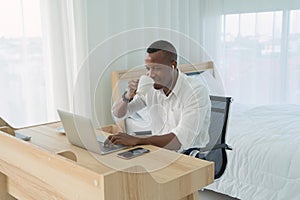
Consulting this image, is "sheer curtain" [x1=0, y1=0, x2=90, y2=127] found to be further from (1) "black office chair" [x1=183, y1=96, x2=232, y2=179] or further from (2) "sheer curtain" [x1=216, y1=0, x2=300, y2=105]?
(2) "sheer curtain" [x1=216, y1=0, x2=300, y2=105]

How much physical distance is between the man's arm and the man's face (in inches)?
11.1

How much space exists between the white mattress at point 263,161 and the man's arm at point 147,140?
737 mm

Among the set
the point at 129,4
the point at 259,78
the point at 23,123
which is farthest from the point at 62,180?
the point at 259,78

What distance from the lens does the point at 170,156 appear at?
4.57ft

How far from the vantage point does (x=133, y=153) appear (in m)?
1.45

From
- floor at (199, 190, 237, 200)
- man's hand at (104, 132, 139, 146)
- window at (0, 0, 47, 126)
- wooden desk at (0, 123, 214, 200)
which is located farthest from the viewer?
floor at (199, 190, 237, 200)

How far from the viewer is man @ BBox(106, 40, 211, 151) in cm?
181

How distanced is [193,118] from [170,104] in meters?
0.19

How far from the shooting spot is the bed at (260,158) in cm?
217

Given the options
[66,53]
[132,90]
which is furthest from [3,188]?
[66,53]

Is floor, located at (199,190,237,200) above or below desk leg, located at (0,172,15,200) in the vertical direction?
below

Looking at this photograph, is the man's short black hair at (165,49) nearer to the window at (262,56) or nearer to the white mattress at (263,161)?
the white mattress at (263,161)

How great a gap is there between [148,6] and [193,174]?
250 cm

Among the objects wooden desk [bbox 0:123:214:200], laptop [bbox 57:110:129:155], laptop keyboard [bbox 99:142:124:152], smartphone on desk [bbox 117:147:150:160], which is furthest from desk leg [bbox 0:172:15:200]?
smartphone on desk [bbox 117:147:150:160]
